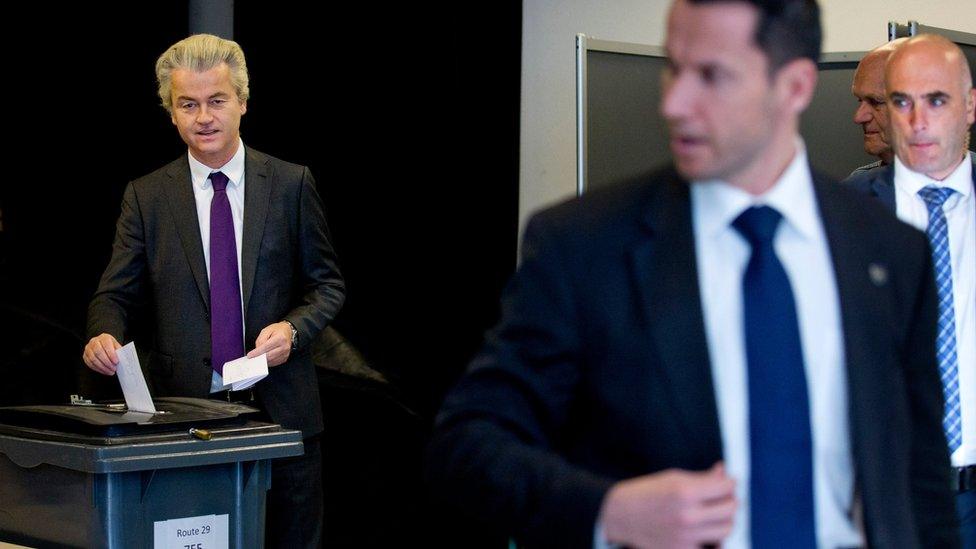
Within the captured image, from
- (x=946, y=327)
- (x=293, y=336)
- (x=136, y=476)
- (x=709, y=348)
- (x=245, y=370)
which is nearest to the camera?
(x=709, y=348)

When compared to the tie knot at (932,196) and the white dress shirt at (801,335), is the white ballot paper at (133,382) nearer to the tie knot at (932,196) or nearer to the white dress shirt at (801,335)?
the tie knot at (932,196)

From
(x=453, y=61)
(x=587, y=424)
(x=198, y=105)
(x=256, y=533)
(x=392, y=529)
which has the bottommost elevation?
(x=392, y=529)

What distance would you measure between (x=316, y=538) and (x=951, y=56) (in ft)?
6.74

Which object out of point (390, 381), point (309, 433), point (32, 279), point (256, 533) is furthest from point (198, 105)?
point (390, 381)

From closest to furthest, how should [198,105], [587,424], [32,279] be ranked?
[587,424]
[198,105]
[32,279]

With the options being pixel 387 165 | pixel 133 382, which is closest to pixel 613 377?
Result: pixel 133 382

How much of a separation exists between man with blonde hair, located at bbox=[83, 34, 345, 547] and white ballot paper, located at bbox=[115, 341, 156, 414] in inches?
16.1

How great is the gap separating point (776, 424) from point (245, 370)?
221 cm

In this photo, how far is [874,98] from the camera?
11.8ft

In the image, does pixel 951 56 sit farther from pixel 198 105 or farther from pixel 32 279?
pixel 32 279

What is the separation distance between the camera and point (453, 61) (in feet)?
16.8

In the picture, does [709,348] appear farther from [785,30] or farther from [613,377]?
[785,30]

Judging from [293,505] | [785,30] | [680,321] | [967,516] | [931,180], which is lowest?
[293,505]

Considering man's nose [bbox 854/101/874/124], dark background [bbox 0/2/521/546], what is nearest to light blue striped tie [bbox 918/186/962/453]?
man's nose [bbox 854/101/874/124]
